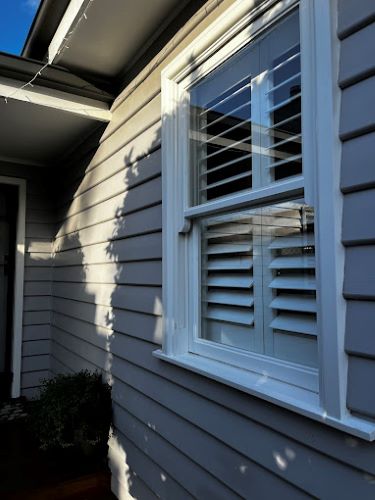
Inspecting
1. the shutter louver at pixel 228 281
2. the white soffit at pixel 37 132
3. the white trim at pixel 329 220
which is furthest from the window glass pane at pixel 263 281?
the white soffit at pixel 37 132

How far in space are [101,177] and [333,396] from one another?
231 cm

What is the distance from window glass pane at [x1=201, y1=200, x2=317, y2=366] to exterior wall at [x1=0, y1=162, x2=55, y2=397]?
2.70 meters

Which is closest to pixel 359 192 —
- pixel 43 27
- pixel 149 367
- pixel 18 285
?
pixel 149 367

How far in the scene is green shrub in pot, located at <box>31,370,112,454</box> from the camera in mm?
2426

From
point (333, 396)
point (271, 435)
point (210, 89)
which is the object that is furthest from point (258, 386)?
point (210, 89)

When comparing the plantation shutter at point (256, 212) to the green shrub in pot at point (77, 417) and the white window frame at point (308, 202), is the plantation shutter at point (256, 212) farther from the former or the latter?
the green shrub in pot at point (77, 417)

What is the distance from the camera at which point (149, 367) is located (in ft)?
6.84

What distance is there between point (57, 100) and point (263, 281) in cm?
193

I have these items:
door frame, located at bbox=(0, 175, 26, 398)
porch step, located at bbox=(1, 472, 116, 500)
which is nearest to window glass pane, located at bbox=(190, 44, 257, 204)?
porch step, located at bbox=(1, 472, 116, 500)

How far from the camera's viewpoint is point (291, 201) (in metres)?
1.36

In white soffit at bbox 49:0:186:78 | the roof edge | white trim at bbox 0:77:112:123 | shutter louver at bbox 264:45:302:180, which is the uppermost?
the roof edge

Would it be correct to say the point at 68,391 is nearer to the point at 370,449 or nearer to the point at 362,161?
the point at 370,449

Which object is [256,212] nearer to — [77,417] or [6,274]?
[77,417]

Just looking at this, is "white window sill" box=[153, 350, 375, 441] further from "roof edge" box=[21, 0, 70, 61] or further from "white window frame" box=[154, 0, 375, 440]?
"roof edge" box=[21, 0, 70, 61]
